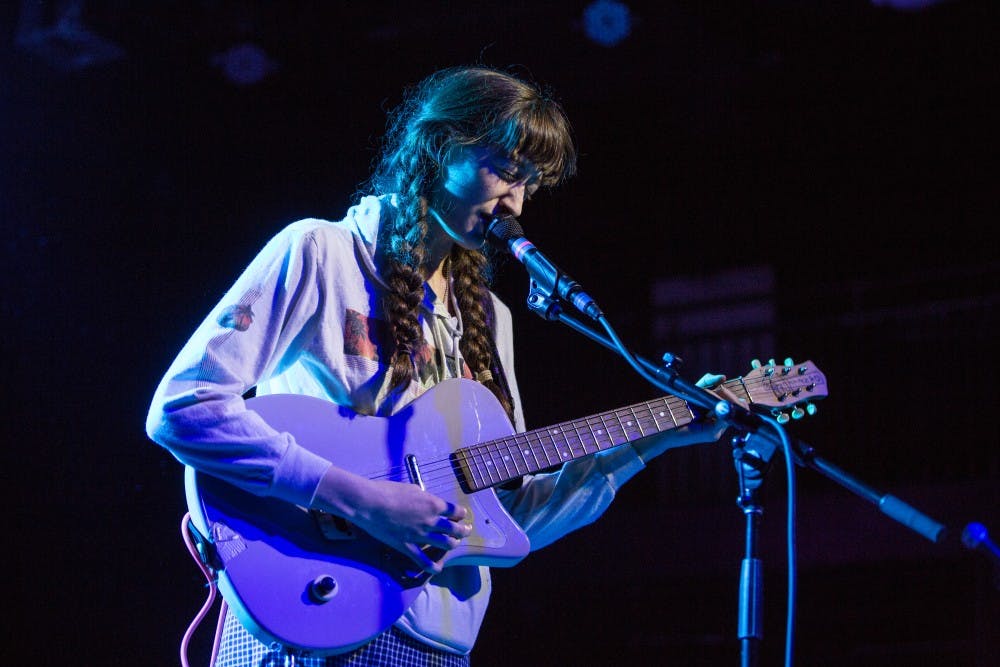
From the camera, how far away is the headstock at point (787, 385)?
107 inches

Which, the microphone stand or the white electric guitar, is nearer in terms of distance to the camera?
the microphone stand

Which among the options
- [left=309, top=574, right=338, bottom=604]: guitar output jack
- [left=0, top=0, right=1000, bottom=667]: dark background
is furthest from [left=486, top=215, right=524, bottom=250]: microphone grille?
[left=0, top=0, right=1000, bottom=667]: dark background

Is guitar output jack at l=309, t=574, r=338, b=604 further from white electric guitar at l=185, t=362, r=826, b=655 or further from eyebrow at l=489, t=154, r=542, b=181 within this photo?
eyebrow at l=489, t=154, r=542, b=181

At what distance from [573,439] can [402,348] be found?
0.50 metres

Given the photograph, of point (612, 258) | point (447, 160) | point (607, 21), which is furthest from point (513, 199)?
point (612, 258)

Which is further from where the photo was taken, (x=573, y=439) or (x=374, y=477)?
(x=573, y=439)

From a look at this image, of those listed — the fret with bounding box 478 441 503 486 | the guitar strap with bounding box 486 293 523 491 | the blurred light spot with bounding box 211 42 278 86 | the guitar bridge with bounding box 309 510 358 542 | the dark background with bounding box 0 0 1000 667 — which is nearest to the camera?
the guitar bridge with bounding box 309 510 358 542

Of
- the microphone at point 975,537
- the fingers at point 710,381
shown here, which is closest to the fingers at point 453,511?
the fingers at point 710,381

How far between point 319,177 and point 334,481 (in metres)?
4.79

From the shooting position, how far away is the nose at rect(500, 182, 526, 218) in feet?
8.80

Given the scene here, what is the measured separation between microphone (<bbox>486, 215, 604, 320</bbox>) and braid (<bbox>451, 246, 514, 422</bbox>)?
0.28 meters

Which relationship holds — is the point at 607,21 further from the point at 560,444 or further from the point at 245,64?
the point at 560,444

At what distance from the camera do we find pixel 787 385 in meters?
2.74

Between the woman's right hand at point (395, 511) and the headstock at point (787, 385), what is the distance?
950mm
